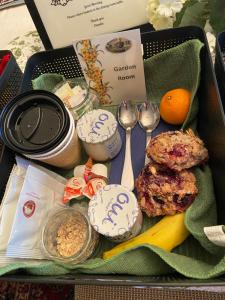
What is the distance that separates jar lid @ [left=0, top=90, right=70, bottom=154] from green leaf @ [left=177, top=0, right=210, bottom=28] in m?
0.32

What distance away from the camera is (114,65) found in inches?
24.4

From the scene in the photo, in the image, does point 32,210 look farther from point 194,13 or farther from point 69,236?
point 194,13

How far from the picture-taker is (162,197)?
20.3 inches

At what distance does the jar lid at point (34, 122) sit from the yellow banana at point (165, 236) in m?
0.22

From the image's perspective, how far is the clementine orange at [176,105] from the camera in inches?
24.2

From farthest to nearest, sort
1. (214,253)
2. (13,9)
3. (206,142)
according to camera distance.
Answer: (13,9) < (206,142) < (214,253)

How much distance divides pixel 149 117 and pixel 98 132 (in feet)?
0.48

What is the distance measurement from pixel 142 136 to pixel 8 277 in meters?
0.38

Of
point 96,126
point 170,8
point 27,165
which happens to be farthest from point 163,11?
point 27,165

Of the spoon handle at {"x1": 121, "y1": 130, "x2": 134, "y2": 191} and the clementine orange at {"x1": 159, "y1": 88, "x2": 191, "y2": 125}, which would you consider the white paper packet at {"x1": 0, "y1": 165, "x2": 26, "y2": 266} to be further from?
the clementine orange at {"x1": 159, "y1": 88, "x2": 191, "y2": 125}

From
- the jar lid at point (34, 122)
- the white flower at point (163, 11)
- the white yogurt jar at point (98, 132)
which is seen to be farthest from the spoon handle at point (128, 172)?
the white flower at point (163, 11)

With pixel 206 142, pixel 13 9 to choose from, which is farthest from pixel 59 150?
pixel 13 9

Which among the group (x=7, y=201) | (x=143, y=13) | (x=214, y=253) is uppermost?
(x=143, y=13)

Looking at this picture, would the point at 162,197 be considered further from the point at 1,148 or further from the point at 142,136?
the point at 1,148
